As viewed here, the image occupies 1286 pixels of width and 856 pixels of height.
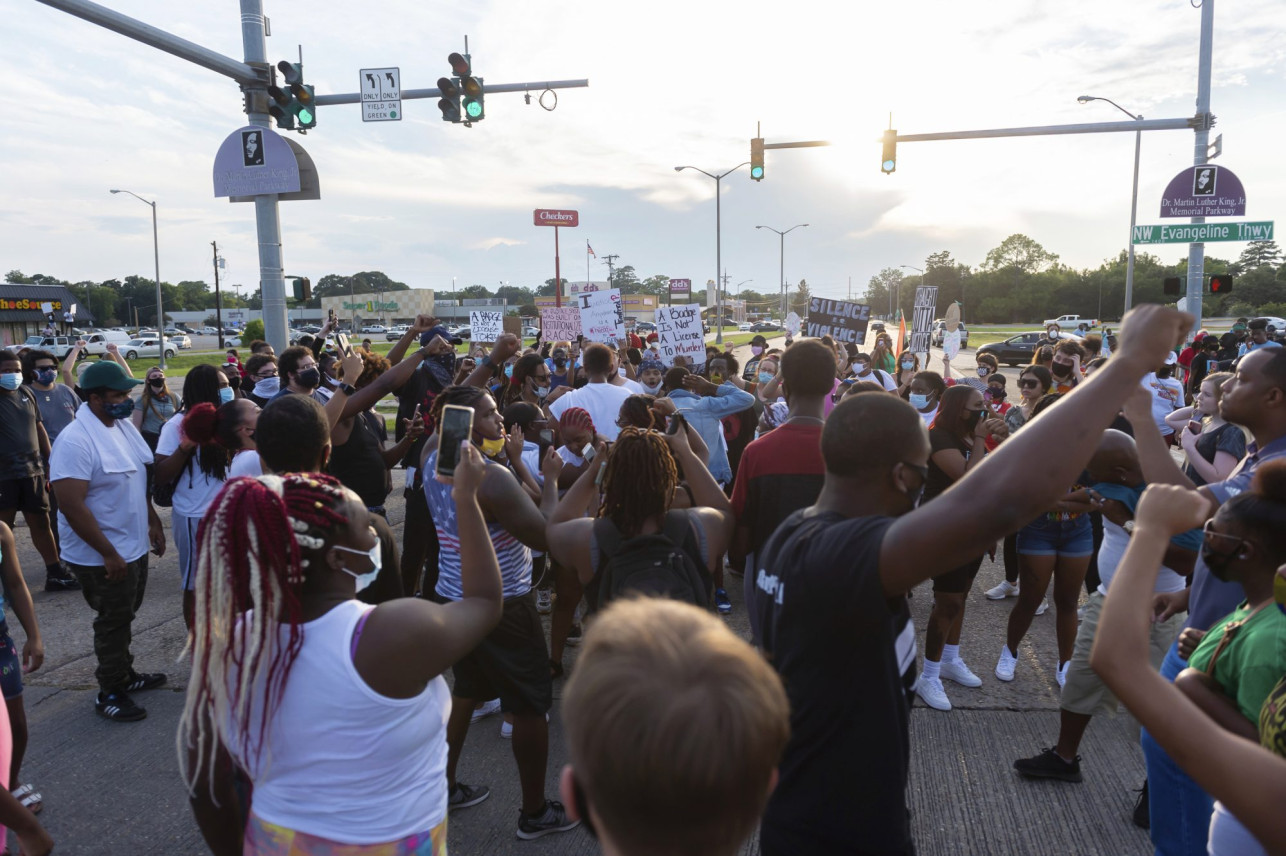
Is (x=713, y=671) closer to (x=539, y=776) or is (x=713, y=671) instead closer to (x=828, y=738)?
(x=828, y=738)

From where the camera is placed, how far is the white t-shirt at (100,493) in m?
4.43

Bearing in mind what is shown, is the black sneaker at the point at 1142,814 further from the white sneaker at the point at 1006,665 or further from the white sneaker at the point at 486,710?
the white sneaker at the point at 486,710

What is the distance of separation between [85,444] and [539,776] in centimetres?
327

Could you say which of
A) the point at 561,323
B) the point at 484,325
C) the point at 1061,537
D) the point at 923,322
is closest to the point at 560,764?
the point at 1061,537

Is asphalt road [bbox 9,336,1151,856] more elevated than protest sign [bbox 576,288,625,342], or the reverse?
protest sign [bbox 576,288,625,342]

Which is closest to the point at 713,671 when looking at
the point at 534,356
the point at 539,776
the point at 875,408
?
the point at 875,408

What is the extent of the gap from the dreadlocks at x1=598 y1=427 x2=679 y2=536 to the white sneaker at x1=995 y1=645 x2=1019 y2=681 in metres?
3.25

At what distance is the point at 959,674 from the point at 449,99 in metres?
10.5

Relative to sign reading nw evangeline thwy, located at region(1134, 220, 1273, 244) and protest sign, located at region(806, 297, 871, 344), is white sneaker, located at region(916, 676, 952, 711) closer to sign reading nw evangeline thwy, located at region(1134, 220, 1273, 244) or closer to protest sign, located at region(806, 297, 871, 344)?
protest sign, located at region(806, 297, 871, 344)

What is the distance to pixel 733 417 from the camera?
23.8 ft

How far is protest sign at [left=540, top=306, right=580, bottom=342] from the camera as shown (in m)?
14.6

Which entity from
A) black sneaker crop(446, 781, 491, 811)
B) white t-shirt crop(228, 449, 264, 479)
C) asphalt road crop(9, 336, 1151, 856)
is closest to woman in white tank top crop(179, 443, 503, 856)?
asphalt road crop(9, 336, 1151, 856)

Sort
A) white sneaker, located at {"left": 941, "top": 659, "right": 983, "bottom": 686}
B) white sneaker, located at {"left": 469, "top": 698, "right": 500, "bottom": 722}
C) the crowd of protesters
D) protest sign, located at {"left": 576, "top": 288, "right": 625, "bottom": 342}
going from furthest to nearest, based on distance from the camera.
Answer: protest sign, located at {"left": 576, "top": 288, "right": 625, "bottom": 342}, white sneaker, located at {"left": 941, "top": 659, "right": 983, "bottom": 686}, white sneaker, located at {"left": 469, "top": 698, "right": 500, "bottom": 722}, the crowd of protesters

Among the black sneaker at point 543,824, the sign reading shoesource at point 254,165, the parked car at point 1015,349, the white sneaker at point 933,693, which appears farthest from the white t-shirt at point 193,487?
the parked car at point 1015,349
